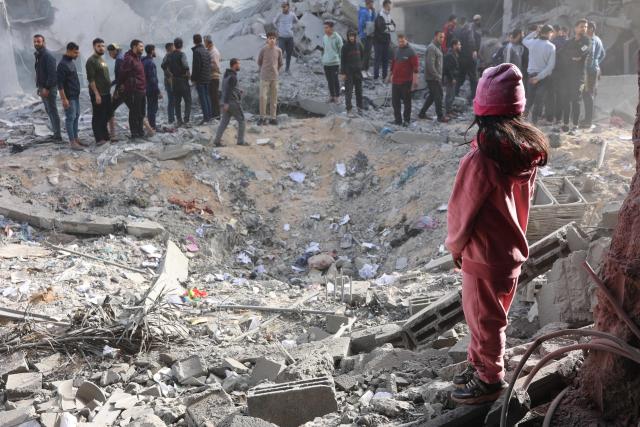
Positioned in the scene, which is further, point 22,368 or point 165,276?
point 165,276

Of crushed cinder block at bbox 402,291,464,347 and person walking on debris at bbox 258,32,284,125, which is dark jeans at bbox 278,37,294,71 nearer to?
person walking on debris at bbox 258,32,284,125

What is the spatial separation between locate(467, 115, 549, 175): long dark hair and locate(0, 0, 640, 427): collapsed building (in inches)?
15.8

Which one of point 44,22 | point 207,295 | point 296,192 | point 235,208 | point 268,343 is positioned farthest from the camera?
point 44,22

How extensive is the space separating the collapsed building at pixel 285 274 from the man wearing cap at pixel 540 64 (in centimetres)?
70

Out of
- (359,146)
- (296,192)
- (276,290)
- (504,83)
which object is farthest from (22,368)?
(359,146)

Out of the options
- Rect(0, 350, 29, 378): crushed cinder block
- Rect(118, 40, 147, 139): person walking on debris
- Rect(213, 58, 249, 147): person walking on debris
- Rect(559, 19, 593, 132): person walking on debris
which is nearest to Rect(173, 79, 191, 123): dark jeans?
Rect(118, 40, 147, 139): person walking on debris

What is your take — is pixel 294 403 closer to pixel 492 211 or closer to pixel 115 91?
pixel 492 211

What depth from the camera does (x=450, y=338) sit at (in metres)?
4.66

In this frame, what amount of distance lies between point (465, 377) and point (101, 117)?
8702 millimetres

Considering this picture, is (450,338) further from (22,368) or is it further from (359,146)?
(359,146)

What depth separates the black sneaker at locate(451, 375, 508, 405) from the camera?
9.40 ft

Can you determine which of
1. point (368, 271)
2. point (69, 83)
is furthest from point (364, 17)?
point (368, 271)

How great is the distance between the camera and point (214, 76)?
463 inches

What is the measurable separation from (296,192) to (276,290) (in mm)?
3580
